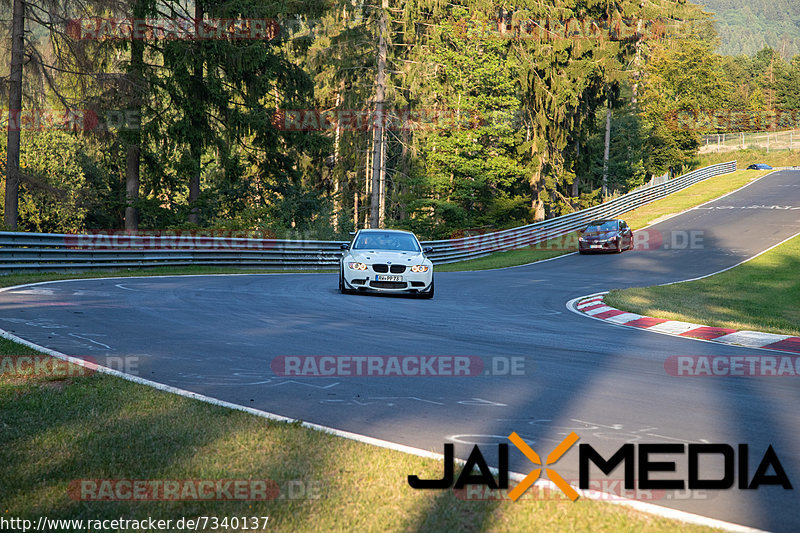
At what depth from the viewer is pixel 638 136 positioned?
65938mm

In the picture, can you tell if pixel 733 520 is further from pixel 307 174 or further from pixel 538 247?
pixel 307 174

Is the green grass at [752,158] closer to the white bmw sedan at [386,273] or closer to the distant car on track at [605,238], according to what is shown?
the distant car on track at [605,238]

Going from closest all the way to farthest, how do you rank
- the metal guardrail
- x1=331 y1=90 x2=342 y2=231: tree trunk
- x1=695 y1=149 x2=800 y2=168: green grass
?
the metal guardrail → x1=331 y1=90 x2=342 y2=231: tree trunk → x1=695 y1=149 x2=800 y2=168: green grass

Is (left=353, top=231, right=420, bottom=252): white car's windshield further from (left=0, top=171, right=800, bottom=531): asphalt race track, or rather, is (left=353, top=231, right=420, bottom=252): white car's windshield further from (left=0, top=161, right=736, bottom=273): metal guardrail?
(left=0, top=161, right=736, bottom=273): metal guardrail

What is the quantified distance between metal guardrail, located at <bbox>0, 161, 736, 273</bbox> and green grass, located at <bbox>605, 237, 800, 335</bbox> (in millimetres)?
12450

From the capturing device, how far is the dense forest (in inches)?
1179

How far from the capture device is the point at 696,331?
42.6ft

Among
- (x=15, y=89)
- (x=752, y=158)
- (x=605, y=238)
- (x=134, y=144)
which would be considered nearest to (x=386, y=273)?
(x=15, y=89)

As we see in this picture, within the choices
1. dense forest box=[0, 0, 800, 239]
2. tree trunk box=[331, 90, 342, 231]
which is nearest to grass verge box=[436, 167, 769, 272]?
dense forest box=[0, 0, 800, 239]

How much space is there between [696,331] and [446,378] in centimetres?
702

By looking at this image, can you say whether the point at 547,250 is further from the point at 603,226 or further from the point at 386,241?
the point at 386,241

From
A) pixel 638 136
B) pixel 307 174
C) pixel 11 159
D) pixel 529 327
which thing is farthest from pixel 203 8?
pixel 638 136

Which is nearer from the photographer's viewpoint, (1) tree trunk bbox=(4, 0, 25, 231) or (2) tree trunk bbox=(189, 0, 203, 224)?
(1) tree trunk bbox=(4, 0, 25, 231)

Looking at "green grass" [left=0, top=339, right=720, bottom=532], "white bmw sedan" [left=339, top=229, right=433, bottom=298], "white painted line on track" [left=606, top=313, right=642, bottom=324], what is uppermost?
"white bmw sedan" [left=339, top=229, right=433, bottom=298]
